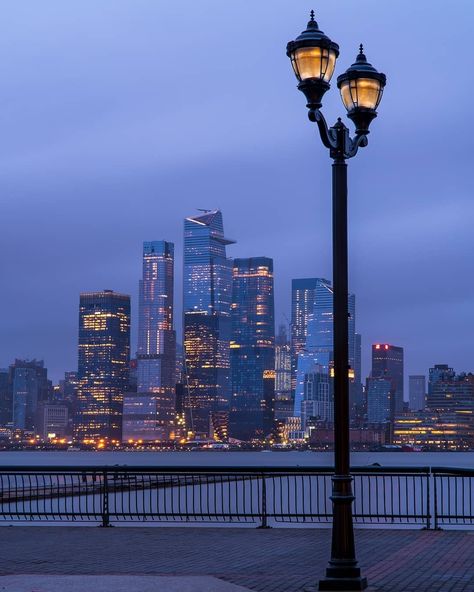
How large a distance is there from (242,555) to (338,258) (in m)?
6.06

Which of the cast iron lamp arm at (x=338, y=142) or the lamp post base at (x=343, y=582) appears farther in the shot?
the cast iron lamp arm at (x=338, y=142)

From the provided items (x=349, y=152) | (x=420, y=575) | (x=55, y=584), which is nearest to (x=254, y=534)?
(x=420, y=575)

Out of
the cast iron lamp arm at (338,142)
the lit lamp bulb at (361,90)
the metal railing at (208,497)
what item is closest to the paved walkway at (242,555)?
the metal railing at (208,497)

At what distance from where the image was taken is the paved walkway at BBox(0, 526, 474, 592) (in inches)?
575

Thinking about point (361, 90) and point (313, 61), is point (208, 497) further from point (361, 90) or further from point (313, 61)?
point (313, 61)

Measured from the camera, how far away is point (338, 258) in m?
Result: 14.1

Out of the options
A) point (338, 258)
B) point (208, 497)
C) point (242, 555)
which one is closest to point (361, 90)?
point (338, 258)

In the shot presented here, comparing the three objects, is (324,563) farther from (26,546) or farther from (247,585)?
(26,546)

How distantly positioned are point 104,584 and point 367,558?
5150mm

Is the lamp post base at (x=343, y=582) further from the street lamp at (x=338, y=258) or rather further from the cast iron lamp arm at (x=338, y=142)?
the cast iron lamp arm at (x=338, y=142)

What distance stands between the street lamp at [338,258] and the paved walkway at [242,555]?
583 mm

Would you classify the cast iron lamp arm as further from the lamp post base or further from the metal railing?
the metal railing

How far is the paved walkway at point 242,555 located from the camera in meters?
14.6

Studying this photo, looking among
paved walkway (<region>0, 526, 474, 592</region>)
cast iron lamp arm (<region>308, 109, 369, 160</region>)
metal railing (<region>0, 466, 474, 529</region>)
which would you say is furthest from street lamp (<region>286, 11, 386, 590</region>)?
metal railing (<region>0, 466, 474, 529</region>)
